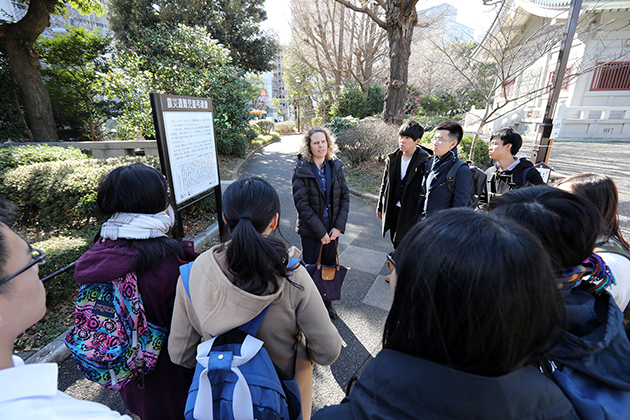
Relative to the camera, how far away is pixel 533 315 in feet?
2.16

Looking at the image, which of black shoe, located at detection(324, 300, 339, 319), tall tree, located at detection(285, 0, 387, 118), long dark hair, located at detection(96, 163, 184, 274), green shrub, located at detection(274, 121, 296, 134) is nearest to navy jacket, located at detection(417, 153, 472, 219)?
black shoe, located at detection(324, 300, 339, 319)

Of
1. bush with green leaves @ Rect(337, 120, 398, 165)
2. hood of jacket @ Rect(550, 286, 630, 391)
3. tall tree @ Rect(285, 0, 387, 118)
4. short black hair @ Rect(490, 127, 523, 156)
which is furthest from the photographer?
tall tree @ Rect(285, 0, 387, 118)

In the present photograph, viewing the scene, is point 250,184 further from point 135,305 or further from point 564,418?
point 564,418

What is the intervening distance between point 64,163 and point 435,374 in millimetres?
6001

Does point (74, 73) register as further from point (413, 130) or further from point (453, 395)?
point (453, 395)

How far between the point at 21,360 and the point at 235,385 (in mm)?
573

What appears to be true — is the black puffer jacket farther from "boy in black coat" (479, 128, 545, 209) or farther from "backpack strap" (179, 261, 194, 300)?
"backpack strap" (179, 261, 194, 300)

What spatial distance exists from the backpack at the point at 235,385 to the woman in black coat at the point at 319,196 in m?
1.88

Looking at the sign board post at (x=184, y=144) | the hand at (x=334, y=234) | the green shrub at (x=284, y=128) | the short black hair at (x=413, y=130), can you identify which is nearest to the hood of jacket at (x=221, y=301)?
the hand at (x=334, y=234)

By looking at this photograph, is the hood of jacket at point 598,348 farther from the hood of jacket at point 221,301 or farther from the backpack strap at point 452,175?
→ the backpack strap at point 452,175

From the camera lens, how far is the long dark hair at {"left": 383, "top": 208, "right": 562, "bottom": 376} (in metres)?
0.63

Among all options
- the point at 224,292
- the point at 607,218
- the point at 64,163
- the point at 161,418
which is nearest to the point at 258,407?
the point at 224,292

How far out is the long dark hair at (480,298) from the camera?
25.0 inches

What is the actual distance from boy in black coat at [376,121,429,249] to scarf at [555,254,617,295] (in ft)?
7.27
